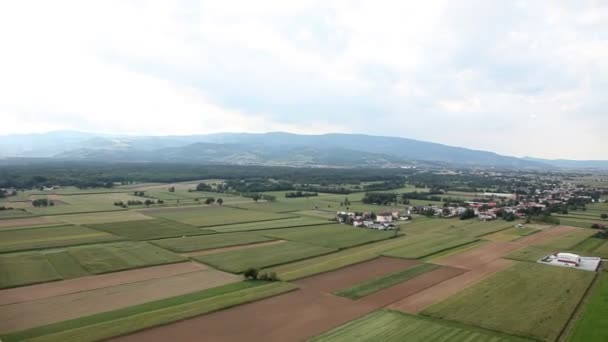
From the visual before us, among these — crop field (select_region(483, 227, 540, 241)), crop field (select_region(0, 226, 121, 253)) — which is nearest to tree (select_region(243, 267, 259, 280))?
crop field (select_region(0, 226, 121, 253))

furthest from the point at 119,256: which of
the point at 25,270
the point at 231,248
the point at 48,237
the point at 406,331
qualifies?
the point at 406,331

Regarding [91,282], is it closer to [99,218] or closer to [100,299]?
[100,299]

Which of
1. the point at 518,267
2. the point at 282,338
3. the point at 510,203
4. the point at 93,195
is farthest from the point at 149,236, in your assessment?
the point at 510,203

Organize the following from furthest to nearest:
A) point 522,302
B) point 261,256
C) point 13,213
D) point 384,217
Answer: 1. point 384,217
2. point 13,213
3. point 261,256
4. point 522,302

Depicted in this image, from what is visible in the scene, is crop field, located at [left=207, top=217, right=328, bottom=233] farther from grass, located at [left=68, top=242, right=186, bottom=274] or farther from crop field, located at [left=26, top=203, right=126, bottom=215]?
crop field, located at [left=26, top=203, right=126, bottom=215]

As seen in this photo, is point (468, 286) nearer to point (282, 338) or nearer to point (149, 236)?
point (282, 338)

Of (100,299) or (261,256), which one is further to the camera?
(261,256)

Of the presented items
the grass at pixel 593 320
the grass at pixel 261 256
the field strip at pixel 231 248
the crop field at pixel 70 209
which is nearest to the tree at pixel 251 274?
the grass at pixel 261 256
